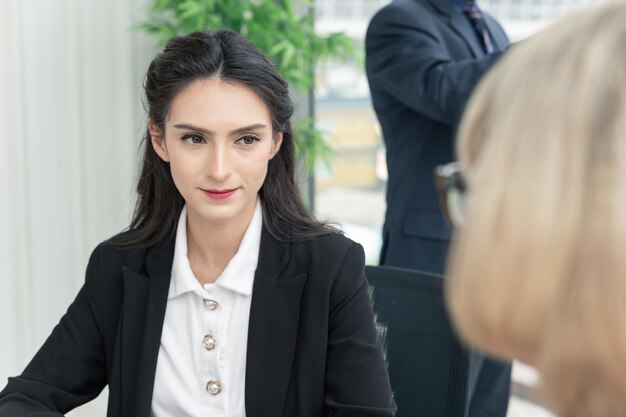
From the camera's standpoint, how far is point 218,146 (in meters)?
1.65

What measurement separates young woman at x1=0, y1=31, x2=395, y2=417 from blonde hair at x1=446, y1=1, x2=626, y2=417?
0.86 meters

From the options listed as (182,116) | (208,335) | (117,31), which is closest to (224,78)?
(182,116)

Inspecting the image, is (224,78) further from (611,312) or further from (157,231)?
(611,312)

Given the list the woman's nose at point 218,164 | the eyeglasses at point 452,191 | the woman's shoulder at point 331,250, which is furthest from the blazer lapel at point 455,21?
the eyeglasses at point 452,191

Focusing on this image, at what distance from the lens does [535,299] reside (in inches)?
27.5

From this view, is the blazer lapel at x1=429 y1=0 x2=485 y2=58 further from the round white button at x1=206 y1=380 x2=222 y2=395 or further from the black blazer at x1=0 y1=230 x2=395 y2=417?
the round white button at x1=206 y1=380 x2=222 y2=395

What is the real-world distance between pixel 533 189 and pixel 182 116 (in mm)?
1101

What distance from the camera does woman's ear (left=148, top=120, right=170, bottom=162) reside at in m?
1.78

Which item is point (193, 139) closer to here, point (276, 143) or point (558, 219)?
point (276, 143)

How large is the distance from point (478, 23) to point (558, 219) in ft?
6.23

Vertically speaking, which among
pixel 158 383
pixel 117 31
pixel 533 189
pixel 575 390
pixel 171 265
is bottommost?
pixel 158 383

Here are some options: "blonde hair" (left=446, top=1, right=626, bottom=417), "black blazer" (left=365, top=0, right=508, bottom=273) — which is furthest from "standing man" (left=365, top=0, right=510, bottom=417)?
"blonde hair" (left=446, top=1, right=626, bottom=417)

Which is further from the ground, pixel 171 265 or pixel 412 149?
pixel 412 149

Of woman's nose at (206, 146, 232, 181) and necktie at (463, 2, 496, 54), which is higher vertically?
necktie at (463, 2, 496, 54)
